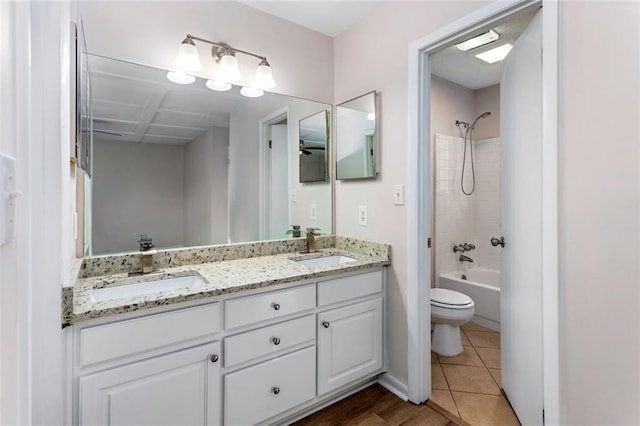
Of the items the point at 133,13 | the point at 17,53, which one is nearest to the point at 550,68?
the point at 17,53

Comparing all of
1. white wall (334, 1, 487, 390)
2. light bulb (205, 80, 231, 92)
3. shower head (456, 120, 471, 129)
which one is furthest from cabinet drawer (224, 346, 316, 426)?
shower head (456, 120, 471, 129)

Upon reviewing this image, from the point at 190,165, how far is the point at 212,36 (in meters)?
0.75

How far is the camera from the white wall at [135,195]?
1.54 m

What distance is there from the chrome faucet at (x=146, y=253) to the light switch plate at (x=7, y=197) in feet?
3.92

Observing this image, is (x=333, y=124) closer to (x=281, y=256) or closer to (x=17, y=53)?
(x=281, y=256)

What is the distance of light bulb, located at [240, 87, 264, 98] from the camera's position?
194 cm

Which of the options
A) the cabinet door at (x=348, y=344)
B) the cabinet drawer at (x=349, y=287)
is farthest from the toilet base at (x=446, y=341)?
the cabinet drawer at (x=349, y=287)

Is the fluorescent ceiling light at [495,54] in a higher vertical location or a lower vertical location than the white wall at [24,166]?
higher

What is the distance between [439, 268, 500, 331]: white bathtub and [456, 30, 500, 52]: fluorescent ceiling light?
202cm

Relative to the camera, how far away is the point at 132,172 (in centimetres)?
162

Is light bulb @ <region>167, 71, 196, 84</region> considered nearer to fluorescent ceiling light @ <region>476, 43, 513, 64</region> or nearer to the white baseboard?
the white baseboard

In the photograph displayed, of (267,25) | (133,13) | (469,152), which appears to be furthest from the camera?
(469,152)

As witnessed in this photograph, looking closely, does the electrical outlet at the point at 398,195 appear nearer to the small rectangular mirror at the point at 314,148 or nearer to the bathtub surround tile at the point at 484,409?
the small rectangular mirror at the point at 314,148

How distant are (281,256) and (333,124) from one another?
1.04 metres
